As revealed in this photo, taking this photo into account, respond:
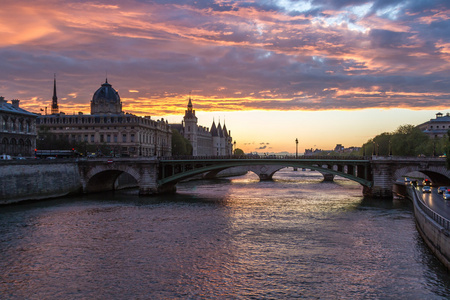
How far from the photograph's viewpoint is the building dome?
5054 inches

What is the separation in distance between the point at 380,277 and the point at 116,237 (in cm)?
2028

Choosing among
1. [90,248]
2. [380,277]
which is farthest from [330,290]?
[90,248]

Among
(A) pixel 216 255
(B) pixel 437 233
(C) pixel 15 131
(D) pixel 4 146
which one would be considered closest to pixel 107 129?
(C) pixel 15 131

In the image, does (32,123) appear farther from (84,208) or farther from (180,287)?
(180,287)

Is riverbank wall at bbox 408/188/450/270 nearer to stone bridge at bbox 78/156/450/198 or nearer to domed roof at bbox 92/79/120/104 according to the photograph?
stone bridge at bbox 78/156/450/198

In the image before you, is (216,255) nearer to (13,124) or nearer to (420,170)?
(420,170)

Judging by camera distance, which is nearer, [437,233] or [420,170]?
[437,233]

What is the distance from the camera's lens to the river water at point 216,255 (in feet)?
80.7

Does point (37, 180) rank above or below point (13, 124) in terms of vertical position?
below

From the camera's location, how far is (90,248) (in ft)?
109

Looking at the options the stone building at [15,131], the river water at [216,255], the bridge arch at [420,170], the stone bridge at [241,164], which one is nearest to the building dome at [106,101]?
the stone building at [15,131]

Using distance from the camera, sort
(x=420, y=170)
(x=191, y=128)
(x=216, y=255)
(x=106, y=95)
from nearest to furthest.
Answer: (x=216, y=255) < (x=420, y=170) < (x=106, y=95) < (x=191, y=128)

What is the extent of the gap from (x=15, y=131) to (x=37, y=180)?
15.0 metres

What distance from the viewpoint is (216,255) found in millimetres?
31266
